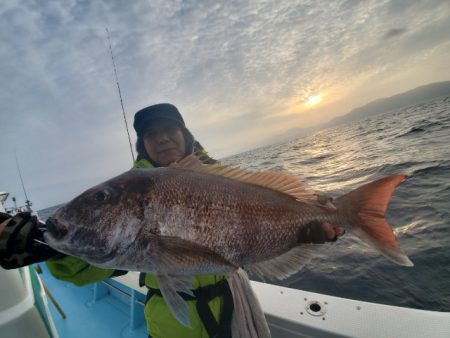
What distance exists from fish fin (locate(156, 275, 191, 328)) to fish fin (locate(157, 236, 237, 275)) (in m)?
0.08

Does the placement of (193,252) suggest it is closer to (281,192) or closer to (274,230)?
(274,230)

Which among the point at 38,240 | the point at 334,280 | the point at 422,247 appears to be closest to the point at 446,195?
the point at 422,247

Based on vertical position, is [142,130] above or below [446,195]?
above

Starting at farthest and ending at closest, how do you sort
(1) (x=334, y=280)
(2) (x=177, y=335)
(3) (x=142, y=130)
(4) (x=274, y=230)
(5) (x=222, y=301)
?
(1) (x=334, y=280), (3) (x=142, y=130), (5) (x=222, y=301), (2) (x=177, y=335), (4) (x=274, y=230)

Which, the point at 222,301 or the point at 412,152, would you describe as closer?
Result: the point at 222,301

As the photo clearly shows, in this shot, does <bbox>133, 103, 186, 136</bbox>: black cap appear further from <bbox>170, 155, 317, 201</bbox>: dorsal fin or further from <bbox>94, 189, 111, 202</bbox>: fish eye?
<bbox>94, 189, 111, 202</bbox>: fish eye

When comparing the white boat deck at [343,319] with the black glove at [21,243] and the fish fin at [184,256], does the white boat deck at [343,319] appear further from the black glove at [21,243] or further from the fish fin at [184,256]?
the black glove at [21,243]

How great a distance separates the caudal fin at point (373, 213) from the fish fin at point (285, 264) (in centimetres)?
39

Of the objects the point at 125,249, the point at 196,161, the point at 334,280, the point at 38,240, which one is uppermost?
the point at 196,161

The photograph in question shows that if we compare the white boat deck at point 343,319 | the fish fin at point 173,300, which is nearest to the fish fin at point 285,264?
the fish fin at point 173,300

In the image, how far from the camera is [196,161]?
6.99ft

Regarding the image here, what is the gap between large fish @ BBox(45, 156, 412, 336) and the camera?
1702 millimetres

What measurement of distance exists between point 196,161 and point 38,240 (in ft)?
4.35

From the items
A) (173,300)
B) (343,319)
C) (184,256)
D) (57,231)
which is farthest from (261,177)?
(343,319)
